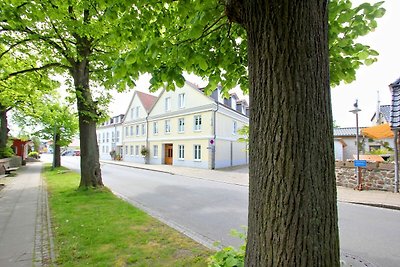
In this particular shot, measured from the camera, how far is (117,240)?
16.8 feet

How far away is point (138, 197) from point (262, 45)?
10063 mm

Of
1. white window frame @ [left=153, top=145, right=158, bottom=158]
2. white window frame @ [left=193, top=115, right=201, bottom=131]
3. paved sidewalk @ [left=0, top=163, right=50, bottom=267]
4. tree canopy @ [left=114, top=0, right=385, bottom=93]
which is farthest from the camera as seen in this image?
white window frame @ [left=153, top=145, right=158, bottom=158]

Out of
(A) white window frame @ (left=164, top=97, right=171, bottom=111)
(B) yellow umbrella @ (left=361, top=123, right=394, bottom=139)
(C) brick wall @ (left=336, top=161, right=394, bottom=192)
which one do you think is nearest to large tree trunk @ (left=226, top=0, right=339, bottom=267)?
(C) brick wall @ (left=336, top=161, right=394, bottom=192)

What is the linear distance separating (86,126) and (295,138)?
416 inches

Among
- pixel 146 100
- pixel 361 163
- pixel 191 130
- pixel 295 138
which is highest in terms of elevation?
pixel 146 100

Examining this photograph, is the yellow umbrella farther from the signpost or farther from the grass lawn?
the grass lawn

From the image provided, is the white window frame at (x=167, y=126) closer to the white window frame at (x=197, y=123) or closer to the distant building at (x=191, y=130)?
the distant building at (x=191, y=130)

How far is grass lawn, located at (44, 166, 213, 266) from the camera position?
425 centimetres

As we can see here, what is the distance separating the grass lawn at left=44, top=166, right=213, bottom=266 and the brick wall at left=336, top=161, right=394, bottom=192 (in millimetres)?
11050

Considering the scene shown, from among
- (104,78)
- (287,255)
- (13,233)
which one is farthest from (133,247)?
(104,78)

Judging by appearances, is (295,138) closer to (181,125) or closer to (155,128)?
(181,125)

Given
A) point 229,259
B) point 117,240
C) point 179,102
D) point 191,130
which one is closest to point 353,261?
point 229,259

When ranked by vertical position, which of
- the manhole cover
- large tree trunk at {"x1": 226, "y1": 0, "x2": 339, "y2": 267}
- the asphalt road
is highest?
large tree trunk at {"x1": 226, "y1": 0, "x2": 339, "y2": 267}

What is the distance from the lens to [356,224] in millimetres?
7184
